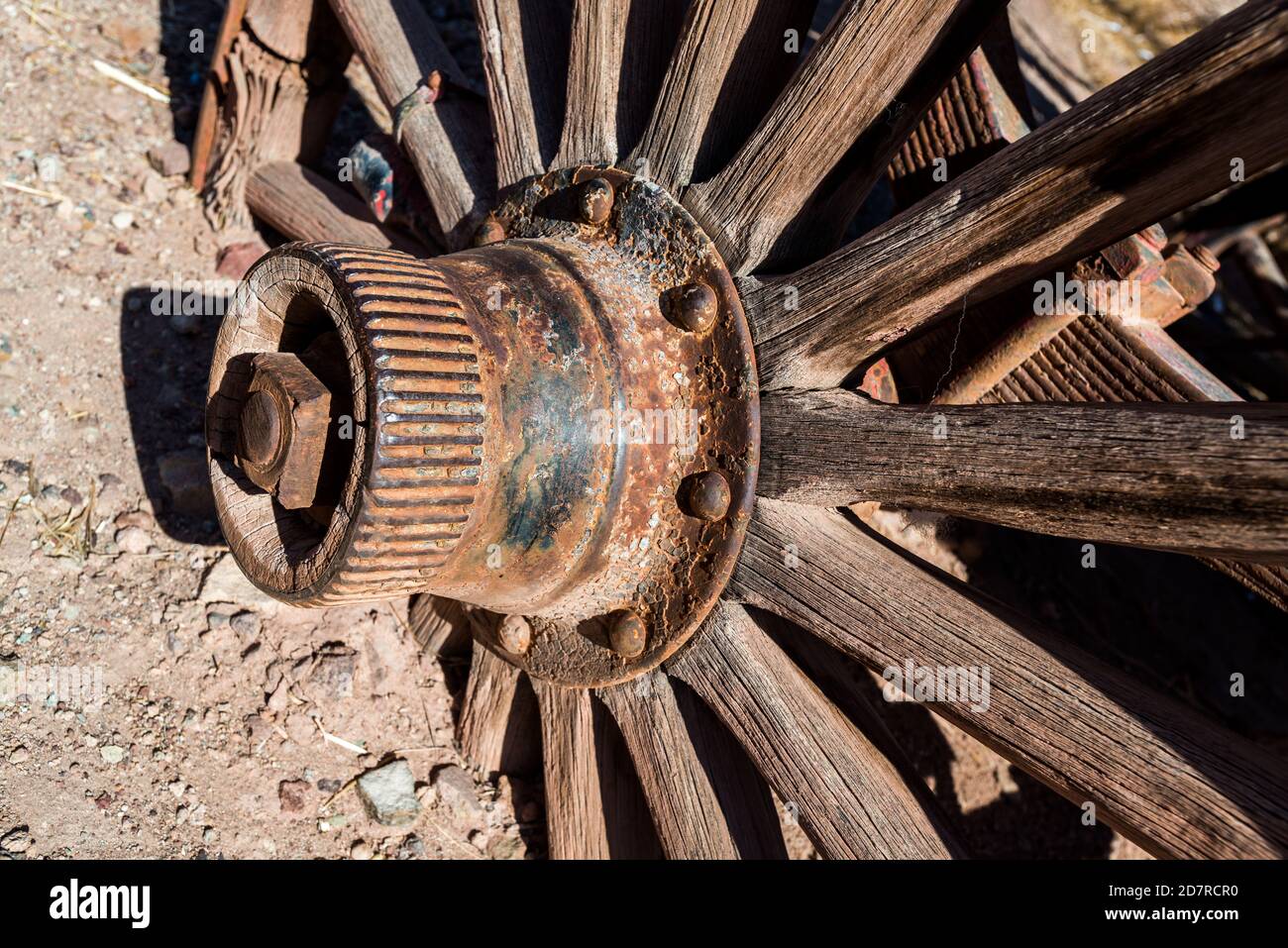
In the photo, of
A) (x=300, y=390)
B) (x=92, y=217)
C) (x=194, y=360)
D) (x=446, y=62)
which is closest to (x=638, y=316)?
(x=300, y=390)

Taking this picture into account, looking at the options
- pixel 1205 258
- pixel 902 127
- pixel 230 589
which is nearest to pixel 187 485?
pixel 230 589

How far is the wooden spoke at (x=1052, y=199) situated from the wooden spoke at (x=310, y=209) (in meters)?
1.34

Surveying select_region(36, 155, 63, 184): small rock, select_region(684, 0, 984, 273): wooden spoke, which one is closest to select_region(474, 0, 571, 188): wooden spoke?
select_region(684, 0, 984, 273): wooden spoke

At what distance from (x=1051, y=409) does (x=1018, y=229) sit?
27 cm

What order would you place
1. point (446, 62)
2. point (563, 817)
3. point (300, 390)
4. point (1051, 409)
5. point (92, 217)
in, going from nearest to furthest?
1. point (1051, 409)
2. point (300, 390)
3. point (563, 817)
4. point (446, 62)
5. point (92, 217)

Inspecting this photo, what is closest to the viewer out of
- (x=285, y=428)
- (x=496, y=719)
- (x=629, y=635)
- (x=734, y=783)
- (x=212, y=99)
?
(x=285, y=428)

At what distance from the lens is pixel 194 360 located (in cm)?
284

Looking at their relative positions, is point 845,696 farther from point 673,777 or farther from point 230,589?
point 230,589

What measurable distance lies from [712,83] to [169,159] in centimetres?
198

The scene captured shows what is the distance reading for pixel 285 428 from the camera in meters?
1.72

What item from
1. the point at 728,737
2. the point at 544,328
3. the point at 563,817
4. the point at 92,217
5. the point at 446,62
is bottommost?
the point at 563,817

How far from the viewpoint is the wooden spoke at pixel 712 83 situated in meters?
1.95

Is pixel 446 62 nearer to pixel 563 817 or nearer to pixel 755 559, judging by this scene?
pixel 755 559

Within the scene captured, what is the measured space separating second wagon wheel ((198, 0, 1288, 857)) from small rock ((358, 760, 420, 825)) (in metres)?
0.32
